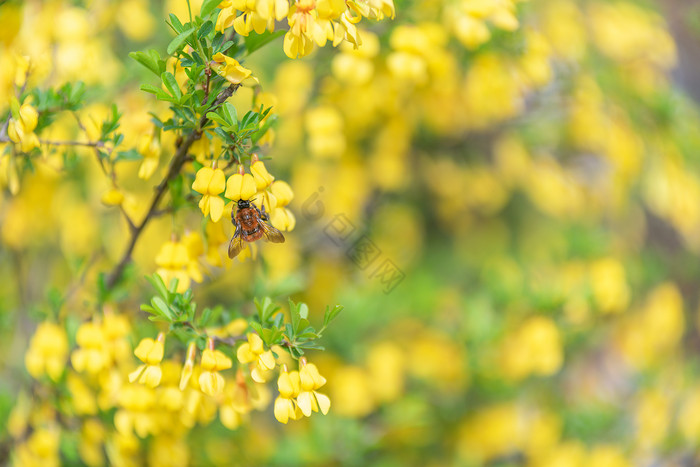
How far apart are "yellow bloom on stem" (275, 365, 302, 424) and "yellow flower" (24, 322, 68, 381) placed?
0.56 meters

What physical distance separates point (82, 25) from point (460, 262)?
1.97 meters

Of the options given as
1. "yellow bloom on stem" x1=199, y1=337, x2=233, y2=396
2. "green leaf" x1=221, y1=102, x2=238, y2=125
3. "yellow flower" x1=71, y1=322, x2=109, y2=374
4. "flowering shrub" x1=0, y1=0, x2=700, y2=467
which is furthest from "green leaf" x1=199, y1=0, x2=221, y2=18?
"yellow flower" x1=71, y1=322, x2=109, y2=374

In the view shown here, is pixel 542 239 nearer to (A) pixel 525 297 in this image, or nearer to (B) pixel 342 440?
(A) pixel 525 297

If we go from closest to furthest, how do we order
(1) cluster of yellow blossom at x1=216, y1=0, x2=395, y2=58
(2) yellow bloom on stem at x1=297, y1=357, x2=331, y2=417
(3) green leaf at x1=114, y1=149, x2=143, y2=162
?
1. (1) cluster of yellow blossom at x1=216, y1=0, x2=395, y2=58
2. (2) yellow bloom on stem at x1=297, y1=357, x2=331, y2=417
3. (3) green leaf at x1=114, y1=149, x2=143, y2=162

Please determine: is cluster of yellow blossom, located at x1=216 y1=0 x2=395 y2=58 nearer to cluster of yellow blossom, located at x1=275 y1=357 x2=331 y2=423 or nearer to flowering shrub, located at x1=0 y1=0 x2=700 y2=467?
flowering shrub, located at x1=0 y1=0 x2=700 y2=467

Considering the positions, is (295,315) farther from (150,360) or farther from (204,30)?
(204,30)

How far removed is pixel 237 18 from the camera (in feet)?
2.42

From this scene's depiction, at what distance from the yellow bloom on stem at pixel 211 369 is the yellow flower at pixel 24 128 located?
410mm

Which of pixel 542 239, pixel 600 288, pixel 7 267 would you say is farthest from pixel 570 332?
pixel 7 267

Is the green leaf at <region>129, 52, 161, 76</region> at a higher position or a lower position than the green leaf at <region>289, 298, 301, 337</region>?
higher

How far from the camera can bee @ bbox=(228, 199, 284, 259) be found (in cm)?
87

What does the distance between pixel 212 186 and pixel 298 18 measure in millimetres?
245

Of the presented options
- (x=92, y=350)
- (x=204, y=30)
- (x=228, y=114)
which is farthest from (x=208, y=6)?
(x=92, y=350)

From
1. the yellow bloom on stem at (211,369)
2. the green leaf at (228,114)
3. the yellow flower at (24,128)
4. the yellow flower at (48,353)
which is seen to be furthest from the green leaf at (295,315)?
the yellow flower at (48,353)
